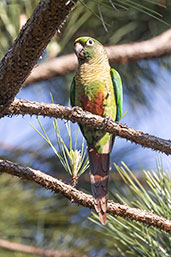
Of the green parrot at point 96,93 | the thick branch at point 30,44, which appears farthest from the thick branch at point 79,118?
the green parrot at point 96,93

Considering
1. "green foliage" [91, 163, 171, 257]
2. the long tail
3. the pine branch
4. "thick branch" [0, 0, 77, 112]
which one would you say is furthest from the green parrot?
"thick branch" [0, 0, 77, 112]

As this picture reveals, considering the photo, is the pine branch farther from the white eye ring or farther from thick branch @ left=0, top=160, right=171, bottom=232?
the white eye ring

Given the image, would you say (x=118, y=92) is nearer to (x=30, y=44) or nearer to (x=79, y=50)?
(x=79, y=50)

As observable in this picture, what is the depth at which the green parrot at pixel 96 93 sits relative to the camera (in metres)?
2.04

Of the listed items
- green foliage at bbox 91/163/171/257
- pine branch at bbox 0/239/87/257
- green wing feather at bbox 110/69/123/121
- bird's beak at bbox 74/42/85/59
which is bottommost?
pine branch at bbox 0/239/87/257

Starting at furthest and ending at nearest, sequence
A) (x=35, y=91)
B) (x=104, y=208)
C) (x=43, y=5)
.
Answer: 1. (x=35, y=91)
2. (x=104, y=208)
3. (x=43, y=5)

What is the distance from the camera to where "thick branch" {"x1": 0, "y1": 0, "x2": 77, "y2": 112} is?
3.30 ft

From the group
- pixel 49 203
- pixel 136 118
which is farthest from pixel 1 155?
pixel 136 118

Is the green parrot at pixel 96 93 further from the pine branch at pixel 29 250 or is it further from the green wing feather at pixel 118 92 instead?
the pine branch at pixel 29 250

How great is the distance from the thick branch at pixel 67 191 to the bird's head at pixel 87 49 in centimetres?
115

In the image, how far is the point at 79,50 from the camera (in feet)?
7.38

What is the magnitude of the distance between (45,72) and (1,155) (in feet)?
2.71

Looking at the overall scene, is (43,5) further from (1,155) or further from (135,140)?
(1,155)

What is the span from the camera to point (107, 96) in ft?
6.94
